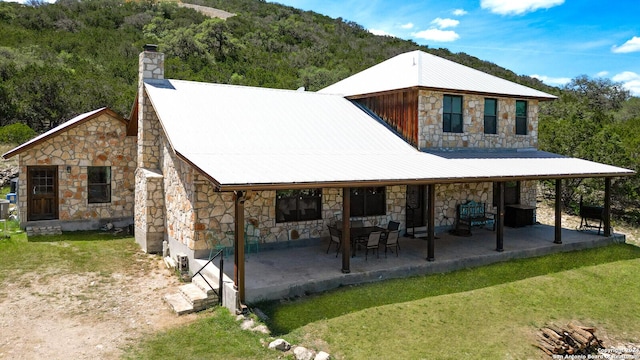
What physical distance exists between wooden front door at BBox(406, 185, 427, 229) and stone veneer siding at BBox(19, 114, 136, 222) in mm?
8995

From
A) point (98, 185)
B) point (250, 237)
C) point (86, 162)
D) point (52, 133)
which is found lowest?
point (250, 237)

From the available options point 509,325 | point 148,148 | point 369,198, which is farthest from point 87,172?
point 509,325

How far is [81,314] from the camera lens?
812cm

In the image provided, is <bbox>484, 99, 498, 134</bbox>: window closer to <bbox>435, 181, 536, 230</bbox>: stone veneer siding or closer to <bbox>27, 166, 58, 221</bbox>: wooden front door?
<bbox>435, 181, 536, 230</bbox>: stone veneer siding

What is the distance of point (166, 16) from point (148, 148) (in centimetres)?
4967

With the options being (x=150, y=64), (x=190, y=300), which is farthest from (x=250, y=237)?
(x=150, y=64)

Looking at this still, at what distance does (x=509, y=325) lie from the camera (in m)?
8.20

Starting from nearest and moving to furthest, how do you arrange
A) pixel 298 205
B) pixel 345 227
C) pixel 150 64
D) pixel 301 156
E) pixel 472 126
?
1. pixel 345 227
2. pixel 301 156
3. pixel 298 205
4. pixel 150 64
5. pixel 472 126

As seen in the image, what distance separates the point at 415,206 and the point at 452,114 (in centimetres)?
324

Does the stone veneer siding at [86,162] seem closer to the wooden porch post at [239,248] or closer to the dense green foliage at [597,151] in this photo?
the wooden porch post at [239,248]

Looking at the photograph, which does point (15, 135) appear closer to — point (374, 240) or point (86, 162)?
point (86, 162)

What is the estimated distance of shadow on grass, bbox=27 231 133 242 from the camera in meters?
13.1

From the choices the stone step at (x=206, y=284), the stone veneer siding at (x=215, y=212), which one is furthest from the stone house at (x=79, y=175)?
the stone step at (x=206, y=284)

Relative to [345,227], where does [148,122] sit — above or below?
above
